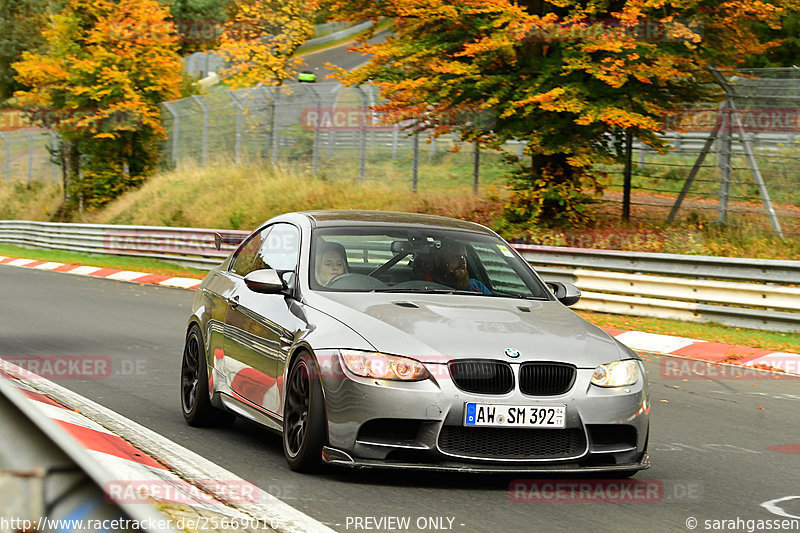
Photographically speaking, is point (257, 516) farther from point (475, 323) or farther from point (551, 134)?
point (551, 134)

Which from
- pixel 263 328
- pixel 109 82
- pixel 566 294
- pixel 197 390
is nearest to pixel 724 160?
pixel 566 294

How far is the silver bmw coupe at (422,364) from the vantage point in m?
5.98

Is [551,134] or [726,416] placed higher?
[551,134]

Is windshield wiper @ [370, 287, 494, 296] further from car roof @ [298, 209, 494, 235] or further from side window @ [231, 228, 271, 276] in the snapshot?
side window @ [231, 228, 271, 276]

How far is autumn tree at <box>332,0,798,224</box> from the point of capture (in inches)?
730

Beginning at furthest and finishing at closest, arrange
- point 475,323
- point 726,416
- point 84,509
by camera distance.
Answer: point 726,416
point 475,323
point 84,509

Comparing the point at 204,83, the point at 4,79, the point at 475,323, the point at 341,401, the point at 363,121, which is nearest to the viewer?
the point at 341,401

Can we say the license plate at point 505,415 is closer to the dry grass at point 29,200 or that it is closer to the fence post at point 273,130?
the fence post at point 273,130

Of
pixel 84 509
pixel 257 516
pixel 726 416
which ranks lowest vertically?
pixel 726 416

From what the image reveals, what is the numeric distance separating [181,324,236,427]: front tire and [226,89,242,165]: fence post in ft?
85.6

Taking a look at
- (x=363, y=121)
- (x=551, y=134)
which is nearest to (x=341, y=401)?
(x=551, y=134)

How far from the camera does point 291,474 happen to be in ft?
21.0

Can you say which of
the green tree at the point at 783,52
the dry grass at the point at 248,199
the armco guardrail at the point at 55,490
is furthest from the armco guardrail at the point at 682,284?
the green tree at the point at 783,52

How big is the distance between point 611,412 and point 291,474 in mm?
1763
